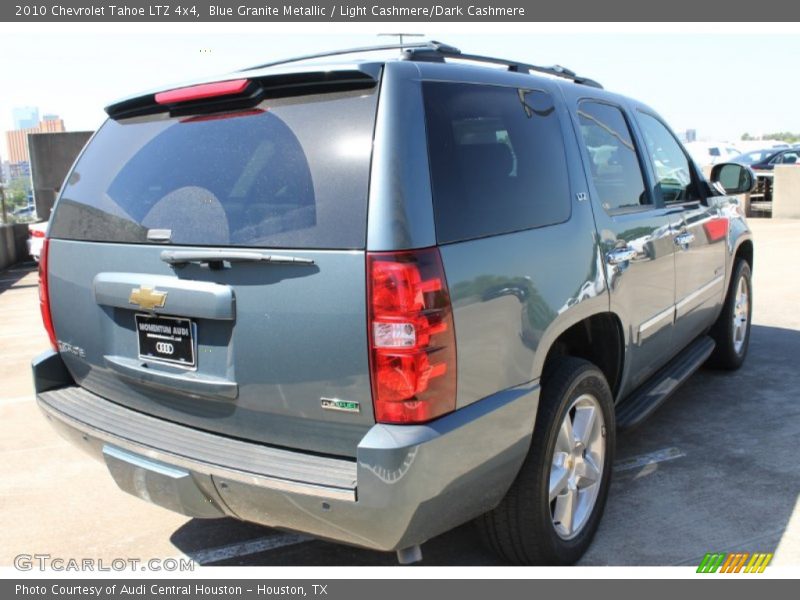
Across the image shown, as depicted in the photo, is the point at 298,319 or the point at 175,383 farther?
the point at 175,383

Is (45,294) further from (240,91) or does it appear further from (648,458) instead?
(648,458)

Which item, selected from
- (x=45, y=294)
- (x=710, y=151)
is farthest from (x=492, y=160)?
(x=710, y=151)

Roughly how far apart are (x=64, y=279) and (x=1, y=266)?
1353cm

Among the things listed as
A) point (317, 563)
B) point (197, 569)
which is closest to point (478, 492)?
point (317, 563)

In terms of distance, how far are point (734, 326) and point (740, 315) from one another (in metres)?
0.26

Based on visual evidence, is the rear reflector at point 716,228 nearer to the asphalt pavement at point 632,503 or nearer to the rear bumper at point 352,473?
the asphalt pavement at point 632,503

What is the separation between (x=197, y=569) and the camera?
3.22 m

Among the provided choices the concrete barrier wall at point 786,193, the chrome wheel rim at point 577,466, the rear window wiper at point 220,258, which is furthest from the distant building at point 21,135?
the chrome wheel rim at point 577,466

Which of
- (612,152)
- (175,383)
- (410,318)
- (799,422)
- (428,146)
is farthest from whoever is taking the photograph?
(799,422)

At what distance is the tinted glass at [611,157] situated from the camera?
3549 mm

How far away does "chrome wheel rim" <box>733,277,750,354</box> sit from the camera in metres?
5.71

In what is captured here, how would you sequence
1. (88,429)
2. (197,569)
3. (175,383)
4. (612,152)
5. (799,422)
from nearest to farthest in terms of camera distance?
(175,383), (88,429), (197,569), (612,152), (799,422)

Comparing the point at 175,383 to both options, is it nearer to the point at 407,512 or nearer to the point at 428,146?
the point at 407,512

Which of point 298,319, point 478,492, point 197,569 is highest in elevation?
point 298,319
